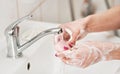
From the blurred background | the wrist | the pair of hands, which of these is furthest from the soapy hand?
the blurred background

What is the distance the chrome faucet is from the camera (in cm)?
71

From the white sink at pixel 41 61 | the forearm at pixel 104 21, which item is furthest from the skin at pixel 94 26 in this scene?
the white sink at pixel 41 61

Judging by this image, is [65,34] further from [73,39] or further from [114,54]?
[114,54]

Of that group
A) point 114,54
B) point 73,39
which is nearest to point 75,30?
point 73,39

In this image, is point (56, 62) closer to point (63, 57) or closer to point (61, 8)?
point (63, 57)

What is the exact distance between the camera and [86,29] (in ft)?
2.57

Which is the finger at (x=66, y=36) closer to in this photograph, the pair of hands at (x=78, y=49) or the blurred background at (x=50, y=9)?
the pair of hands at (x=78, y=49)

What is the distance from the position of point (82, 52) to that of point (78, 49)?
0.05ft

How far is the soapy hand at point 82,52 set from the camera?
2.09 feet

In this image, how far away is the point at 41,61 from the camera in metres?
0.88

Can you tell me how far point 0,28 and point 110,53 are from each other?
38 centimetres

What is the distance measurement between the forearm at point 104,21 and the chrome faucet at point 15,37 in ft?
0.49

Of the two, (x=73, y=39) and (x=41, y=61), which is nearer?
(x=73, y=39)

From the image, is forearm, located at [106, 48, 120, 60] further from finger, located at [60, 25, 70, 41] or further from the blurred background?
the blurred background
